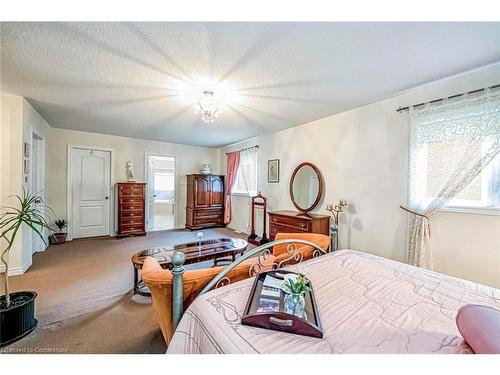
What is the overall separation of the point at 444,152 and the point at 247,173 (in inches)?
143

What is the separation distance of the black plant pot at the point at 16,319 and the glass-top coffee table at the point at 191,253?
800 mm

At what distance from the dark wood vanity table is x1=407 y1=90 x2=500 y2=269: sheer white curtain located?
1095 mm

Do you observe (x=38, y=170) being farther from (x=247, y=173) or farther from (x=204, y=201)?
(x=247, y=173)

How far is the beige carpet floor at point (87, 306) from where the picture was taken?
1625 mm

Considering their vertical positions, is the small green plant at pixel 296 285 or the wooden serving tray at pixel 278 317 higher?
the small green plant at pixel 296 285

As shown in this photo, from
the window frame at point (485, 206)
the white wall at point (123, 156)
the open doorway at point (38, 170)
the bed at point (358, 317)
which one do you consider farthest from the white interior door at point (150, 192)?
the window frame at point (485, 206)

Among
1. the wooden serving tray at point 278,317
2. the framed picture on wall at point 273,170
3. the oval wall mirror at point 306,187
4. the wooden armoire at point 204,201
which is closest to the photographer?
the wooden serving tray at point 278,317

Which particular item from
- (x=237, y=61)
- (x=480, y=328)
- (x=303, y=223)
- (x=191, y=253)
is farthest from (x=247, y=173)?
(x=480, y=328)

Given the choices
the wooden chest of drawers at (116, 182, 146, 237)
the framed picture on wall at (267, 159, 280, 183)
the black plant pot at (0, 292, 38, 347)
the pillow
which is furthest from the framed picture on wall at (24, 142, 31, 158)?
the pillow

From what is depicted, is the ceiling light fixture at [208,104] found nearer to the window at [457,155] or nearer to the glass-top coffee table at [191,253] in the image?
the glass-top coffee table at [191,253]

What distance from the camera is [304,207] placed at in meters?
3.69

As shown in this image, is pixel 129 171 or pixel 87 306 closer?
pixel 87 306

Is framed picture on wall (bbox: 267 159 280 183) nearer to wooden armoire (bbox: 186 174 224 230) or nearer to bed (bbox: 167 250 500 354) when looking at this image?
wooden armoire (bbox: 186 174 224 230)
